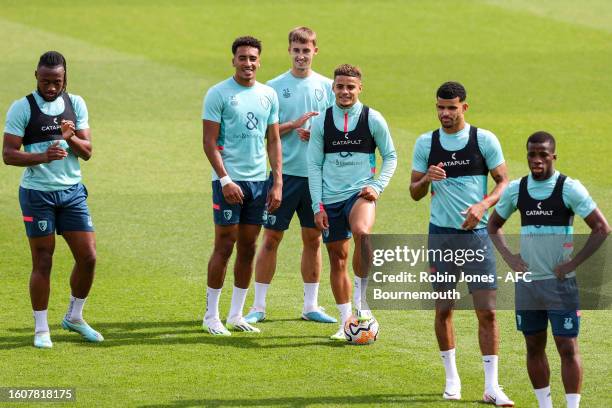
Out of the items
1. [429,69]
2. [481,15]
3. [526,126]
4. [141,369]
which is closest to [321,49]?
[429,69]

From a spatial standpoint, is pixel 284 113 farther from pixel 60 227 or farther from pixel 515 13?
pixel 515 13

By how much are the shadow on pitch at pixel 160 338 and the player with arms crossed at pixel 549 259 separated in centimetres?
282

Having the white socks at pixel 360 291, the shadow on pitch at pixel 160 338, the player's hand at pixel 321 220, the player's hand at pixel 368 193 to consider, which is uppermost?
the player's hand at pixel 368 193

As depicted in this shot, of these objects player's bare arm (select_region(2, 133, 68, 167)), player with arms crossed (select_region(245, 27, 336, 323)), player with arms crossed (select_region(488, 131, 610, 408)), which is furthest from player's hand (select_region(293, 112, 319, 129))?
player with arms crossed (select_region(488, 131, 610, 408))

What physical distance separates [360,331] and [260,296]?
1.57 meters

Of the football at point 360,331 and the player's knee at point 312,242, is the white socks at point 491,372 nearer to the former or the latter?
the football at point 360,331

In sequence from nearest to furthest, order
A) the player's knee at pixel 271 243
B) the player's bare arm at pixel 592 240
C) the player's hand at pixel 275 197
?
the player's bare arm at pixel 592 240 → the player's hand at pixel 275 197 → the player's knee at pixel 271 243

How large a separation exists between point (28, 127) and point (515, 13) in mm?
22232

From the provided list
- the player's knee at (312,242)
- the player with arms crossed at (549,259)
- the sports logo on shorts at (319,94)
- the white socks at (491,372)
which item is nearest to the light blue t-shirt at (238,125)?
the sports logo on shorts at (319,94)

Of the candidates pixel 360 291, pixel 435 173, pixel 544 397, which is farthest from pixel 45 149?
pixel 544 397

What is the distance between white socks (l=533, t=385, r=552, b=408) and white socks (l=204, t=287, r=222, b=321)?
380cm

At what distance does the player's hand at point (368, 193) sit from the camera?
38.2 ft

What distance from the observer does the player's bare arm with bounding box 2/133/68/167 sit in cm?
1122

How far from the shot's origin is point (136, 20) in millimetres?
31328
